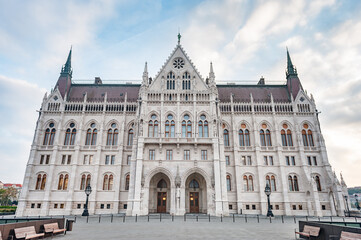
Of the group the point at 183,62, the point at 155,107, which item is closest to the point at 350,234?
the point at 155,107

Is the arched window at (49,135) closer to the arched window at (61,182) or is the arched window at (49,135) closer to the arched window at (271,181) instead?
the arched window at (61,182)

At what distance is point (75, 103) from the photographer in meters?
43.2

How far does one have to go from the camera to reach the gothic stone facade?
35.1 meters

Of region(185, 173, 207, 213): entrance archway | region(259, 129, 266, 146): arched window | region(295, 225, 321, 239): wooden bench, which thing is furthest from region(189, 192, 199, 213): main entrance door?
region(295, 225, 321, 239): wooden bench

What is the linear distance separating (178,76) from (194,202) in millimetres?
23103

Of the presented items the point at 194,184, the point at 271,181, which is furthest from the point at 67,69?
the point at 271,181

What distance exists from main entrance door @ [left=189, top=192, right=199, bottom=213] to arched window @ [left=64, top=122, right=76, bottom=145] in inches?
981

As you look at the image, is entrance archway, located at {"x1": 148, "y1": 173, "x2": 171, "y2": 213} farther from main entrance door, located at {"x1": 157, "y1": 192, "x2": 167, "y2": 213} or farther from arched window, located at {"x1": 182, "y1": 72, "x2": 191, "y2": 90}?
arched window, located at {"x1": 182, "y1": 72, "x2": 191, "y2": 90}

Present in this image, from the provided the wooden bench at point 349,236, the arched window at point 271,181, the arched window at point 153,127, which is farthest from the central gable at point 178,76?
the wooden bench at point 349,236

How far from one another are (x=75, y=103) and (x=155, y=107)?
1737cm

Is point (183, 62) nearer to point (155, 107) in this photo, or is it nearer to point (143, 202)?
point (155, 107)

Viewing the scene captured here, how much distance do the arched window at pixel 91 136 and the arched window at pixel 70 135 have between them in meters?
2.68

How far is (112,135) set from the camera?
1640 inches

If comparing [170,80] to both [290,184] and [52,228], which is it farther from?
[52,228]
